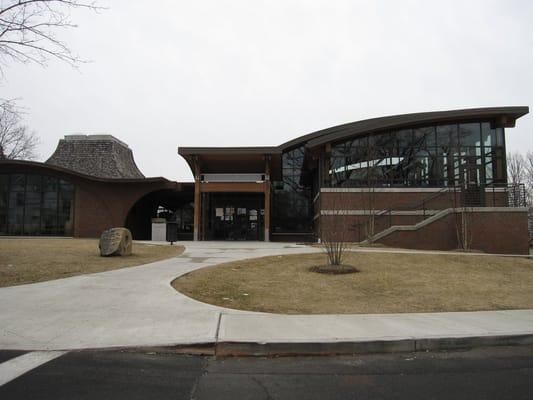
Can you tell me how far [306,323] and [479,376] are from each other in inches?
111

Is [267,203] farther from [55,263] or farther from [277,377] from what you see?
[277,377]

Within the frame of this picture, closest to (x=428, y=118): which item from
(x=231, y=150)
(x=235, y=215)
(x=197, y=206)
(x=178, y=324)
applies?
→ (x=231, y=150)

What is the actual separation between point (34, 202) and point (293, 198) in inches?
792

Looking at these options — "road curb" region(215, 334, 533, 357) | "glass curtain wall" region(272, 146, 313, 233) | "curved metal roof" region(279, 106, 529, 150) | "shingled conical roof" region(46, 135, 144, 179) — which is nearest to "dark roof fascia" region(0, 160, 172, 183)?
"shingled conical roof" region(46, 135, 144, 179)

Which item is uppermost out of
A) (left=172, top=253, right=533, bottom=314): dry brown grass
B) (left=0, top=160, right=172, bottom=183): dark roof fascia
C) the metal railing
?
(left=0, top=160, right=172, bottom=183): dark roof fascia

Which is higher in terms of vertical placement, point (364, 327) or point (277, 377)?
point (364, 327)

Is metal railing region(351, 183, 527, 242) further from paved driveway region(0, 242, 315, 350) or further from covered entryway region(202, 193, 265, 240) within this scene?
paved driveway region(0, 242, 315, 350)

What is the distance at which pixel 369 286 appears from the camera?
1101 cm

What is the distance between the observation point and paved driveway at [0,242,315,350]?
640 cm

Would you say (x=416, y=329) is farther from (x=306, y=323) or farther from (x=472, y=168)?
(x=472, y=168)

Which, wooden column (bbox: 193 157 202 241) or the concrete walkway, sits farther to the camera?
wooden column (bbox: 193 157 202 241)

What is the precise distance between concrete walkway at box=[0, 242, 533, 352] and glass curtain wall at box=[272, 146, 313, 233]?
2774cm

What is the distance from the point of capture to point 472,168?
2878 centimetres

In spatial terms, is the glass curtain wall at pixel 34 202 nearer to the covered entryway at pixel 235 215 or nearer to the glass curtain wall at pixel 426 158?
the covered entryway at pixel 235 215
